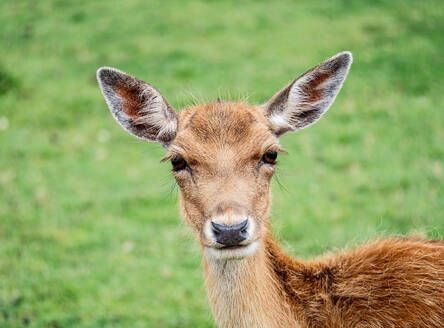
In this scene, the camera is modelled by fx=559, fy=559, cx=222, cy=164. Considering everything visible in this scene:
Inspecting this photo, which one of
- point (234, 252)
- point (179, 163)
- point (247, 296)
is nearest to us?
point (234, 252)

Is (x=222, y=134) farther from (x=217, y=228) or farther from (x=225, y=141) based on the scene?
(x=217, y=228)

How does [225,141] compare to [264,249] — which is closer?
[225,141]

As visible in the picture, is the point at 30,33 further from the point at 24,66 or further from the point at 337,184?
the point at 337,184

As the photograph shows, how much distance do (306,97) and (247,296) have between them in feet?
5.37

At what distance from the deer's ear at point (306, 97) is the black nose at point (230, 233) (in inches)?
47.0

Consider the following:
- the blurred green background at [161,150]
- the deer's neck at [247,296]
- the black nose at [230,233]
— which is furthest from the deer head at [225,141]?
the blurred green background at [161,150]

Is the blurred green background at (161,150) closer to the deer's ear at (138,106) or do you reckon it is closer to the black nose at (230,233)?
the deer's ear at (138,106)

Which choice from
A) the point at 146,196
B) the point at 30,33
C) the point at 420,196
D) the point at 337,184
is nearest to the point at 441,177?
the point at 420,196

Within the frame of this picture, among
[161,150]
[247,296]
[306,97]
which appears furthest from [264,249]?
[161,150]

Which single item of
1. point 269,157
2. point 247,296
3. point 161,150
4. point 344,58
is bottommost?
point 161,150

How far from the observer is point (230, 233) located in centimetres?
349

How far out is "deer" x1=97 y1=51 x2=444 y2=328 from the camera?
3871mm

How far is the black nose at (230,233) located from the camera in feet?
11.4

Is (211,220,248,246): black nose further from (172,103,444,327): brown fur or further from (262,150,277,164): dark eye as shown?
(262,150,277,164): dark eye
